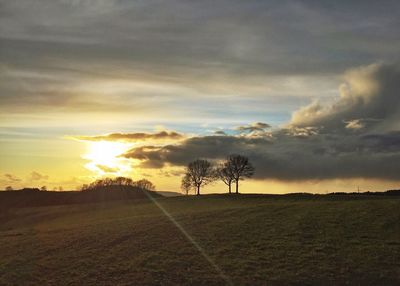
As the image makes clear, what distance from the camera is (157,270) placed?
108 feet

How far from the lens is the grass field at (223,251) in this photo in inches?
1221

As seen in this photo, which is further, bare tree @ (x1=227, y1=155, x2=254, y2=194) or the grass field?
bare tree @ (x1=227, y1=155, x2=254, y2=194)

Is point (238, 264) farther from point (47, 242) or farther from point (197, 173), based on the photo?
point (197, 173)

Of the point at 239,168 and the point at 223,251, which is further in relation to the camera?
the point at 239,168

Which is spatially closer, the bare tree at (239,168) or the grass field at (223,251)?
the grass field at (223,251)

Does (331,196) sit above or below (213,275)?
above

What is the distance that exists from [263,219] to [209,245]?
15167mm

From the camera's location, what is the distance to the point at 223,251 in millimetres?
37688

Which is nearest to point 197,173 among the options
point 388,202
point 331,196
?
point 331,196

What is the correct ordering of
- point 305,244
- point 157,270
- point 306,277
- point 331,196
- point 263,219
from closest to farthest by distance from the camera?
point 306,277
point 157,270
point 305,244
point 263,219
point 331,196

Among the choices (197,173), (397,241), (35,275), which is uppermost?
(197,173)

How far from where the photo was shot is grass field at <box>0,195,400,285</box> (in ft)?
102

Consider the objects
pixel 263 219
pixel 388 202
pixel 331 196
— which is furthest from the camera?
pixel 331 196

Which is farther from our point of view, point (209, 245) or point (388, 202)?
point (388, 202)
